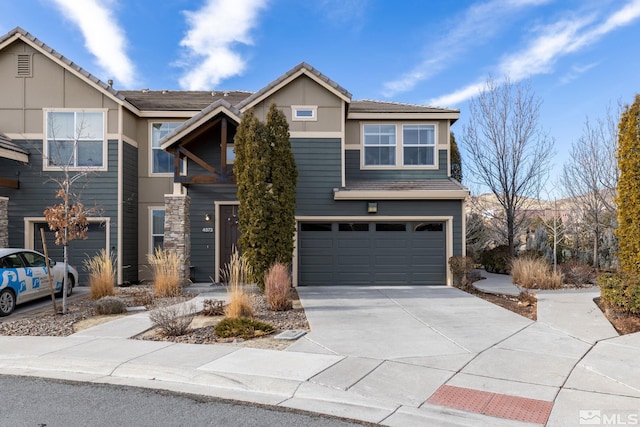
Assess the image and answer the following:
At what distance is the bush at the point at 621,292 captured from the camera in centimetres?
891

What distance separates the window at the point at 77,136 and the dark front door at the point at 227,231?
4275mm

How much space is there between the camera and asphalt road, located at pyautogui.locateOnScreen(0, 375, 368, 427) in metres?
4.48

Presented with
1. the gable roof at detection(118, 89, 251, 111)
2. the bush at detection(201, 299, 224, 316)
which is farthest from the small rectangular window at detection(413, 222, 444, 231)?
the gable roof at detection(118, 89, 251, 111)

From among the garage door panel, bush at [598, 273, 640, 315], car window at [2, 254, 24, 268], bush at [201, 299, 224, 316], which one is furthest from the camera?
the garage door panel

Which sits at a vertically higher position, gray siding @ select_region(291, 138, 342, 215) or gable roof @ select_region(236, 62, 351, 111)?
gable roof @ select_region(236, 62, 351, 111)

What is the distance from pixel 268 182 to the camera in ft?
39.2

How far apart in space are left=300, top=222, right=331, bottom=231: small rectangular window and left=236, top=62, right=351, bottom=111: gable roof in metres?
4.04

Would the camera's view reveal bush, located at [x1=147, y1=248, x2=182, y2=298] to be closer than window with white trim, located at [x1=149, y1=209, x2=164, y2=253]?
Yes

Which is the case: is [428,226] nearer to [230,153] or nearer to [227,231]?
[227,231]

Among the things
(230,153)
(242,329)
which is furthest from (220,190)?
(242,329)

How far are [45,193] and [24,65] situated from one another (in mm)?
4163

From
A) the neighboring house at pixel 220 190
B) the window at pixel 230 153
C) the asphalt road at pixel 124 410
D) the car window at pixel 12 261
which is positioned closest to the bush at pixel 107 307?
the car window at pixel 12 261

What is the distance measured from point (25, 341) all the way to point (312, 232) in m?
8.84

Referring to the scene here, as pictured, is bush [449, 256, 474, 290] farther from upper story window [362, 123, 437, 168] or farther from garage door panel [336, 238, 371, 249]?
upper story window [362, 123, 437, 168]
